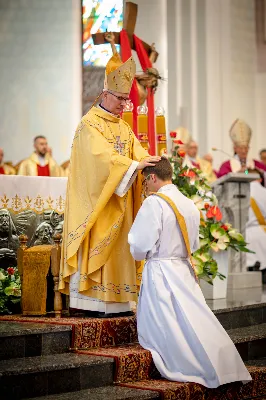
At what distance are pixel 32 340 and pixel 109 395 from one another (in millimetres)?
663

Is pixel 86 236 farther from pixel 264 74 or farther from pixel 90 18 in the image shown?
pixel 264 74

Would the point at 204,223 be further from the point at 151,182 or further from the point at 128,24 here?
the point at 128,24

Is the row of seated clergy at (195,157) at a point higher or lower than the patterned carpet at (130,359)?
higher

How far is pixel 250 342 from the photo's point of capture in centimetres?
643

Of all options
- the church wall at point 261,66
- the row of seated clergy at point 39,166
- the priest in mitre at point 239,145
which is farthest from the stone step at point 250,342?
the church wall at point 261,66

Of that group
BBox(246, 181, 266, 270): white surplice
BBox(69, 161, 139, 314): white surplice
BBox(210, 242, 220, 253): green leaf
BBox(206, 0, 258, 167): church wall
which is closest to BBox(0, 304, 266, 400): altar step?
BBox(69, 161, 139, 314): white surplice

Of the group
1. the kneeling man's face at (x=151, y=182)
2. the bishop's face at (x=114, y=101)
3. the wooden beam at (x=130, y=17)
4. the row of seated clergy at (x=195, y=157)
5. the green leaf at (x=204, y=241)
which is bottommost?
the green leaf at (x=204, y=241)

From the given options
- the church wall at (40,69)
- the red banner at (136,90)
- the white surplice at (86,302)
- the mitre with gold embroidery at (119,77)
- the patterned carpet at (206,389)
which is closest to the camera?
the patterned carpet at (206,389)

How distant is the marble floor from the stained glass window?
5576mm

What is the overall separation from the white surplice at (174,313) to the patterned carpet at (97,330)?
303mm

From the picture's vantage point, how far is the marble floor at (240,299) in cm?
698

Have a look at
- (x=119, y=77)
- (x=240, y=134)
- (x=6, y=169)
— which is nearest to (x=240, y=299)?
(x=119, y=77)

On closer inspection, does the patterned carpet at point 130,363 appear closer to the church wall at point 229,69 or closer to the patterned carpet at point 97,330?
the patterned carpet at point 97,330

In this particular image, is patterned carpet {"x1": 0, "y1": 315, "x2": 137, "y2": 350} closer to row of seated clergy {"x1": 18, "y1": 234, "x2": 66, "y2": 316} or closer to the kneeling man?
row of seated clergy {"x1": 18, "y1": 234, "x2": 66, "y2": 316}
